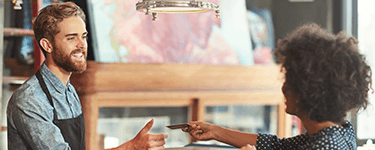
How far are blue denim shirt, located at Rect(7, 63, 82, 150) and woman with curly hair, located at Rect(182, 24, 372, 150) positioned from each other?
→ 77cm

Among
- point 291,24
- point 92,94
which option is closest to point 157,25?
point 92,94

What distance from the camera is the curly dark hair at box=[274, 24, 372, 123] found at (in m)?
1.26

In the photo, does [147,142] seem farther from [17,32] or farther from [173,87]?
[173,87]

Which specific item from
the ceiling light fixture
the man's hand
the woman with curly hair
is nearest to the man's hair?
the ceiling light fixture

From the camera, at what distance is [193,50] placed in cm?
360

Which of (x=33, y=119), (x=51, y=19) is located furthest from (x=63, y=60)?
(x=33, y=119)

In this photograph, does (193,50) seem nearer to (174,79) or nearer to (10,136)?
(174,79)

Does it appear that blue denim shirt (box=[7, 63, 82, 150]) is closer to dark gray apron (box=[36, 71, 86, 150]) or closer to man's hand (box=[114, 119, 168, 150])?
dark gray apron (box=[36, 71, 86, 150])

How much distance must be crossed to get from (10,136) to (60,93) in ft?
0.73

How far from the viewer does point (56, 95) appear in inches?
59.5

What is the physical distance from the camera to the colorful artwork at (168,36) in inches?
124

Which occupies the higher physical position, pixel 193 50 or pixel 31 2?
pixel 31 2

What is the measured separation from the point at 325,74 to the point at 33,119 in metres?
0.93

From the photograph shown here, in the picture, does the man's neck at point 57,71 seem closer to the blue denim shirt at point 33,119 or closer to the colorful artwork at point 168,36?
the blue denim shirt at point 33,119
